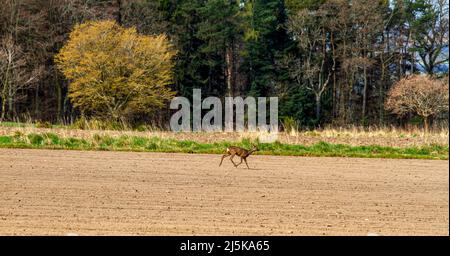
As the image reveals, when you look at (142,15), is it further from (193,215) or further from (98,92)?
(193,215)

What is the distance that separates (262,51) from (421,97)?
53.4 ft

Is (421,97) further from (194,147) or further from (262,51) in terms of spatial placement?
(194,147)

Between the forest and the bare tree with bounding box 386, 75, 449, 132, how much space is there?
0.80 metres

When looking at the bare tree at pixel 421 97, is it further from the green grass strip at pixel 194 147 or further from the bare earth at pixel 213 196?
the bare earth at pixel 213 196

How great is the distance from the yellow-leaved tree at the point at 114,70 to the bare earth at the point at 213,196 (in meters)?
21.3

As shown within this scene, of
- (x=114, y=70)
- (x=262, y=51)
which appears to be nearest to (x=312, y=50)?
(x=262, y=51)

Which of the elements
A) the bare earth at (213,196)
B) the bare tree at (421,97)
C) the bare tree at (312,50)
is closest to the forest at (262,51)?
the bare tree at (312,50)

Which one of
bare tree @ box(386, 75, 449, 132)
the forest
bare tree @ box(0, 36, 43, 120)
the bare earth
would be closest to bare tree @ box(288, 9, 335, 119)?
the forest

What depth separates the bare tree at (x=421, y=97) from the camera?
41188 millimetres

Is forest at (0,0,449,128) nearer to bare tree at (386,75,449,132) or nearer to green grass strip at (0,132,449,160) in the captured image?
bare tree at (386,75,449,132)

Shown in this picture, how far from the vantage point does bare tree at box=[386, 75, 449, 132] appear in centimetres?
4119

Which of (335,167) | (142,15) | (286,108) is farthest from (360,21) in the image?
(335,167)

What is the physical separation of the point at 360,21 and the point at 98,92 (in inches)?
956

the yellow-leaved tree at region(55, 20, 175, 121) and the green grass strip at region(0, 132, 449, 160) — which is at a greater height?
the yellow-leaved tree at region(55, 20, 175, 121)
